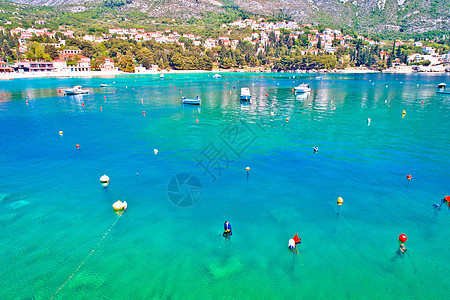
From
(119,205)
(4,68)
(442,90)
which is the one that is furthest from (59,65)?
(442,90)

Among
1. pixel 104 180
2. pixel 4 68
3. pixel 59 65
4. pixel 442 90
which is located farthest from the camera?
pixel 59 65

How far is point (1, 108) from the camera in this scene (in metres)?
66.3

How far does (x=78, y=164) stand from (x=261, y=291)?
2704 cm

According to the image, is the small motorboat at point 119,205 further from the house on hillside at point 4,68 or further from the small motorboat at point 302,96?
the house on hillside at point 4,68

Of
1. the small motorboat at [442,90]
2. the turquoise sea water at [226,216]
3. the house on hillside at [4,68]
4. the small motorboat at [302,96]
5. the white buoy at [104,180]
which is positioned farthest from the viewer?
the house on hillside at [4,68]

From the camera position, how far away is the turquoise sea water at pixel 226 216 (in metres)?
14.6

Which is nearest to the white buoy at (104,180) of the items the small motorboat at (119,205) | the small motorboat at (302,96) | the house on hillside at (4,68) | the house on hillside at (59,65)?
the small motorboat at (119,205)

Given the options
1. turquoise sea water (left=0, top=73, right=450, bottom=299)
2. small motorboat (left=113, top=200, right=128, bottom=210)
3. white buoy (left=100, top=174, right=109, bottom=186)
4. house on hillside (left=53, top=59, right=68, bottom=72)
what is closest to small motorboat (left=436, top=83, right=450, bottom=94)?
turquoise sea water (left=0, top=73, right=450, bottom=299)

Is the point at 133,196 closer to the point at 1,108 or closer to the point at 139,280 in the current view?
the point at 139,280

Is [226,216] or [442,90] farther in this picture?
[442,90]

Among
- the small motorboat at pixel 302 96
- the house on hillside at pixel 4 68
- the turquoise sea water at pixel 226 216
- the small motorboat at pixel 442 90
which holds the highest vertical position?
the house on hillside at pixel 4 68

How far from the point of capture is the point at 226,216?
2056 cm

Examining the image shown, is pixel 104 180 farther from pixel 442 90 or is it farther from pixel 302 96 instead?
pixel 442 90

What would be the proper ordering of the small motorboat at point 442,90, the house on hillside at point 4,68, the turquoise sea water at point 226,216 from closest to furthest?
the turquoise sea water at point 226,216
the small motorboat at point 442,90
the house on hillside at point 4,68
